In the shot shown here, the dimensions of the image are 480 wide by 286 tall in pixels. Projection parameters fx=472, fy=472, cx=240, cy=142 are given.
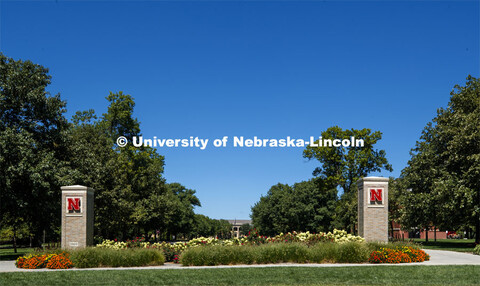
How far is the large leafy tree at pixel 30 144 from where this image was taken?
27.6m

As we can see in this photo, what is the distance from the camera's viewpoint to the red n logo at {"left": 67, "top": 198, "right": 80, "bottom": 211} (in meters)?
24.4

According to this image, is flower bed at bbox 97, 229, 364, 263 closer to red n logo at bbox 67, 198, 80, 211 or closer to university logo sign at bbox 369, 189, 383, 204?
university logo sign at bbox 369, 189, 383, 204

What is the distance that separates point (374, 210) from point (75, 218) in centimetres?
1517

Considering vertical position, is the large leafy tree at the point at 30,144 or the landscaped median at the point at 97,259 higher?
the large leafy tree at the point at 30,144

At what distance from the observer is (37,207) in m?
29.8

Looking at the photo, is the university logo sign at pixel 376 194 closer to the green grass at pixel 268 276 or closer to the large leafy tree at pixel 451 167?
the green grass at pixel 268 276

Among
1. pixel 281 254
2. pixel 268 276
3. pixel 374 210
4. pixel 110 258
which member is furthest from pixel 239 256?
pixel 374 210

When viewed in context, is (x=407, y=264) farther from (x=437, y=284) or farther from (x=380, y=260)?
(x=437, y=284)

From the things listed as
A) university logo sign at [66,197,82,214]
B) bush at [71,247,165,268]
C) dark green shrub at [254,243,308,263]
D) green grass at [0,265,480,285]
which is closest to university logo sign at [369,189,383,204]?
dark green shrub at [254,243,308,263]

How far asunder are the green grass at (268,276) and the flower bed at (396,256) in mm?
1948

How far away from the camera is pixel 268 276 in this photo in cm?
1540

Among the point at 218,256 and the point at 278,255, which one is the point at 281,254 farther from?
the point at 218,256

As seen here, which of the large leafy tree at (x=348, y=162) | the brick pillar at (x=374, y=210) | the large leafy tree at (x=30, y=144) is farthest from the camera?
the large leafy tree at (x=348, y=162)

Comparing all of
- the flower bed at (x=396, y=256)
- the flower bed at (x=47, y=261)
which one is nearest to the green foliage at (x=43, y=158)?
the flower bed at (x=47, y=261)
